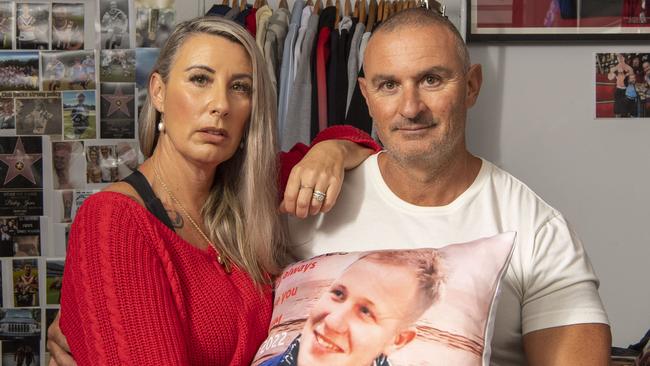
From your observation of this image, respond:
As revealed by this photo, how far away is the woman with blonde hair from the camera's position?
50.9 inches

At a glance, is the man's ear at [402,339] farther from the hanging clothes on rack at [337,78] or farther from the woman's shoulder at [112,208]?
the hanging clothes on rack at [337,78]

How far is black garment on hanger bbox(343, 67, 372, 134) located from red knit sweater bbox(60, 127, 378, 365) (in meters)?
0.98

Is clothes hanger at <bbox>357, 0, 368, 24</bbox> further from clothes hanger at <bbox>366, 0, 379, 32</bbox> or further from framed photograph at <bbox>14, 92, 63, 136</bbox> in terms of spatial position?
framed photograph at <bbox>14, 92, 63, 136</bbox>

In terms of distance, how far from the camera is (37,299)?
2869 millimetres

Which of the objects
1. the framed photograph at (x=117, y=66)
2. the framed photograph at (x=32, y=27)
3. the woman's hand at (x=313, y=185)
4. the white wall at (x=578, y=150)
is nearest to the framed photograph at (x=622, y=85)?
the white wall at (x=578, y=150)

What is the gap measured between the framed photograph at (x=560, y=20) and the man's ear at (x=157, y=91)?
149 cm

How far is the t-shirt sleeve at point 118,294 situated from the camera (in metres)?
1.28

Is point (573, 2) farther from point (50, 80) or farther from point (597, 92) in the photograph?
point (50, 80)

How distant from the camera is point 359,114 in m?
2.38

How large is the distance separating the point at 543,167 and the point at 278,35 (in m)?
1.08

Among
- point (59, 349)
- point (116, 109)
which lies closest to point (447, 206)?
point (59, 349)

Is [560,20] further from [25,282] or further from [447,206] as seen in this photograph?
[25,282]

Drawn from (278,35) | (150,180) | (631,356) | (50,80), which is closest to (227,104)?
(150,180)

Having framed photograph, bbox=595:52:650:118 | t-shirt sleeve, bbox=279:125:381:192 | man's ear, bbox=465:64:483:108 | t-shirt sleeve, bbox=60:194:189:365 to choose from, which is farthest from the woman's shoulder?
framed photograph, bbox=595:52:650:118
